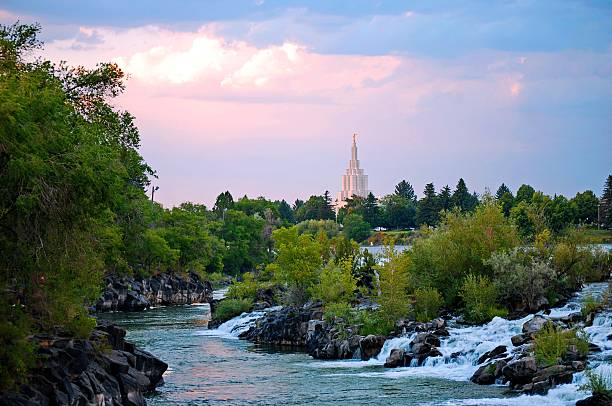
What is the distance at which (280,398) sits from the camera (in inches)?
1352

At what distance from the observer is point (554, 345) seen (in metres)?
35.2

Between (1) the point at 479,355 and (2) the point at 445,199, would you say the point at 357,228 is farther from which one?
(1) the point at 479,355

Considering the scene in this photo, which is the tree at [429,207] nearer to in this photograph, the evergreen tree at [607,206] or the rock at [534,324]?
the evergreen tree at [607,206]

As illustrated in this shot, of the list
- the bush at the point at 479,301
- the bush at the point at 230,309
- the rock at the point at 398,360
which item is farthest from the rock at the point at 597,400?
the bush at the point at 230,309

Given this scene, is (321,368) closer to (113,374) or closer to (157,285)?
(113,374)

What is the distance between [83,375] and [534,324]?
23411 mm

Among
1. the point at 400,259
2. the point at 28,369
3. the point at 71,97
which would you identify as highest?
the point at 71,97

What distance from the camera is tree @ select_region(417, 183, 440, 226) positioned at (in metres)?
160

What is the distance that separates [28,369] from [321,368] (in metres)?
20.0

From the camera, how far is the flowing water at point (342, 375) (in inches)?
1312

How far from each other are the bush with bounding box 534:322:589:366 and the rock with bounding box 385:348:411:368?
7373 mm

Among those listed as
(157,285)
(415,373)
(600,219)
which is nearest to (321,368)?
(415,373)

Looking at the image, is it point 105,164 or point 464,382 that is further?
point 464,382

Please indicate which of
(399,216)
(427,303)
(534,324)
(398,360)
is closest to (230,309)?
(427,303)
